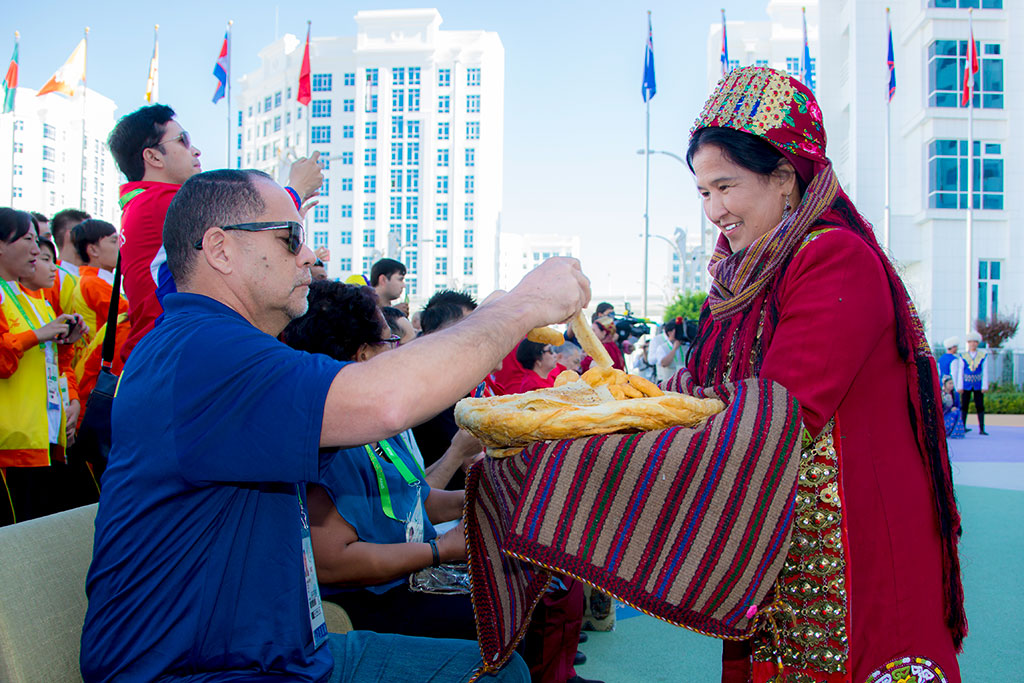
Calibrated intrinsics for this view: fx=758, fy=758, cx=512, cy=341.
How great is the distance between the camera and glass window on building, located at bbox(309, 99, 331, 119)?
69375mm

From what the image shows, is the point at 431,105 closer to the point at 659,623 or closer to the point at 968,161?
the point at 968,161

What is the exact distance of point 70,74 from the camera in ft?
70.4

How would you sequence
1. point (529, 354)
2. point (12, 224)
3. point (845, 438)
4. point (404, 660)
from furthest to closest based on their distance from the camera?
point (529, 354) → point (12, 224) → point (404, 660) → point (845, 438)

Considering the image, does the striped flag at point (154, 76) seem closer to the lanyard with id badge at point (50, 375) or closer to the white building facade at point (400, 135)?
the lanyard with id badge at point (50, 375)

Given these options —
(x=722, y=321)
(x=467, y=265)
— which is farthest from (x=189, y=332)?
(x=467, y=265)

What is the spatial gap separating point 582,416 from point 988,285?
28.3m

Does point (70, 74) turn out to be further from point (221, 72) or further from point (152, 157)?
point (152, 157)

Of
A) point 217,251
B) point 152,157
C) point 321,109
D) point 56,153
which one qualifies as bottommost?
point 217,251

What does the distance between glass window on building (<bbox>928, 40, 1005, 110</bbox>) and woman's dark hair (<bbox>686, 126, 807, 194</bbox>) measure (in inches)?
1096

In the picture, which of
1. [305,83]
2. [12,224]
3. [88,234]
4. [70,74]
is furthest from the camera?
[305,83]

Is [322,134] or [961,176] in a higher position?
[322,134]

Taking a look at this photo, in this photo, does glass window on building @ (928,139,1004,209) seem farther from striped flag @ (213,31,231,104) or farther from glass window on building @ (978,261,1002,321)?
striped flag @ (213,31,231,104)

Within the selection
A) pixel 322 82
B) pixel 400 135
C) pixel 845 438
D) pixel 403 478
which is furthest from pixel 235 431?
pixel 322 82

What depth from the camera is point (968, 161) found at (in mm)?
24484
